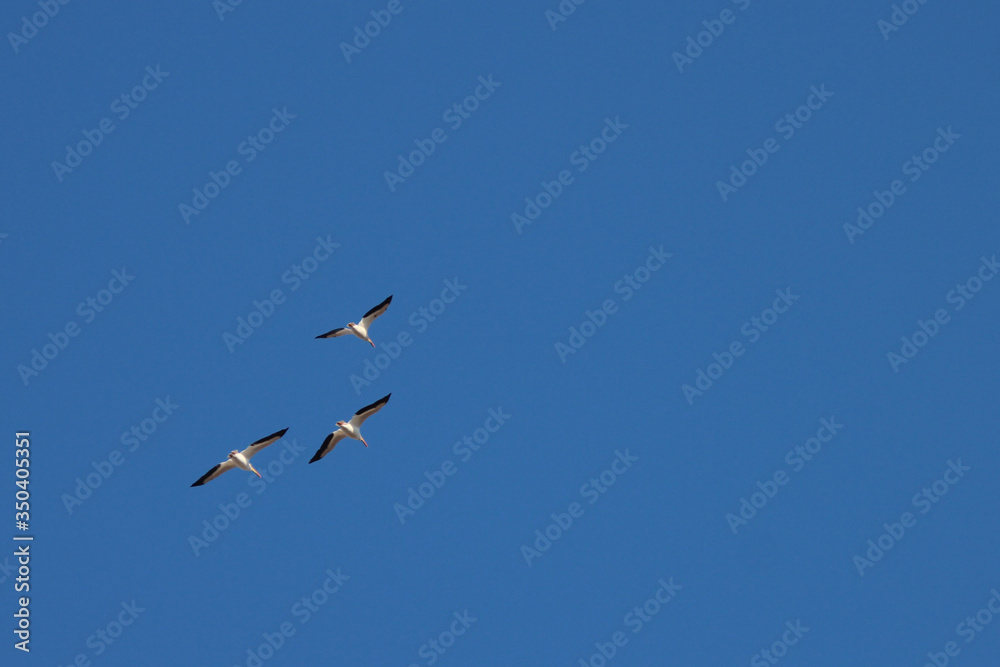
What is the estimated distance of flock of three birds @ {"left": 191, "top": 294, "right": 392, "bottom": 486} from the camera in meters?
41.7

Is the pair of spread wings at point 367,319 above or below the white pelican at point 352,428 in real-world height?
above

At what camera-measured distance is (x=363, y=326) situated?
1753 inches

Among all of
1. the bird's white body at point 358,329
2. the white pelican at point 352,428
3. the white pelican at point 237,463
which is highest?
the bird's white body at point 358,329

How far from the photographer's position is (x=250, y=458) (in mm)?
42625

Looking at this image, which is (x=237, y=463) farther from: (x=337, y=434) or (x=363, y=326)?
(x=363, y=326)

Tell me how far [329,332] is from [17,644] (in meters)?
16.4

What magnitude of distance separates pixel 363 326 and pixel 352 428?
4.20m

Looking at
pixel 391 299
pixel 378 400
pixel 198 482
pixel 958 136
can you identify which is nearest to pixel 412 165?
pixel 391 299

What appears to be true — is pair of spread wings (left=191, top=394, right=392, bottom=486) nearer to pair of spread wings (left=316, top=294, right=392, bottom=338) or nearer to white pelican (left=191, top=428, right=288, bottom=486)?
→ white pelican (left=191, top=428, right=288, bottom=486)

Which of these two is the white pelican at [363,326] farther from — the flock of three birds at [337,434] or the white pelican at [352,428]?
the white pelican at [352,428]

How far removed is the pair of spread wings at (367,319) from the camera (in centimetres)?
4409

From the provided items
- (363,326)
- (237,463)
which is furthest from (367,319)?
(237,463)

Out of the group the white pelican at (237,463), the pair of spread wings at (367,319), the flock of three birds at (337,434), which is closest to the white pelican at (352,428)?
the flock of three birds at (337,434)

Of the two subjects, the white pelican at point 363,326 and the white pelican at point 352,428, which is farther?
the white pelican at point 363,326
